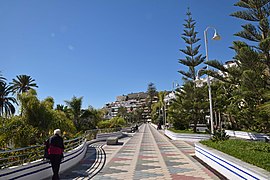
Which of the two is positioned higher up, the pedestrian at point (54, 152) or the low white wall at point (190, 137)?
the pedestrian at point (54, 152)

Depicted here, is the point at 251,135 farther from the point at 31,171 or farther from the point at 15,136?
the point at 31,171

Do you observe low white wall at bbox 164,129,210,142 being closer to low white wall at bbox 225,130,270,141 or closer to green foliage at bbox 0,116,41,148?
low white wall at bbox 225,130,270,141

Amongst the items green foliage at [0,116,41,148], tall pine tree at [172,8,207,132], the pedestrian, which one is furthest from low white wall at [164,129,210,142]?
the pedestrian

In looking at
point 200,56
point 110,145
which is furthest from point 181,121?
point 110,145

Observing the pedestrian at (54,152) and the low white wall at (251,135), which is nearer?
the pedestrian at (54,152)

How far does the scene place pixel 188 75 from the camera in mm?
22469

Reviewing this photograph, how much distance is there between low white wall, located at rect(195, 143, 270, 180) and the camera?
4.76m

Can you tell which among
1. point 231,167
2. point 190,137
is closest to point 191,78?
point 190,137

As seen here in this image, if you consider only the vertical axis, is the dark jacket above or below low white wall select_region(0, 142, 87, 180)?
above

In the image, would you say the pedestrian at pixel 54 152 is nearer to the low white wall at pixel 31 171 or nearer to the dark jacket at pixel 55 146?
the dark jacket at pixel 55 146

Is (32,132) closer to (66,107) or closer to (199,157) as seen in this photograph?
(199,157)

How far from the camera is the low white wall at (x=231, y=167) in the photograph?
4.76 metres

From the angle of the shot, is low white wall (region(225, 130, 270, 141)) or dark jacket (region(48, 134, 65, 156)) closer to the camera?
dark jacket (region(48, 134, 65, 156))

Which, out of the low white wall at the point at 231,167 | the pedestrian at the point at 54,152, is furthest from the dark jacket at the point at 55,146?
the low white wall at the point at 231,167
